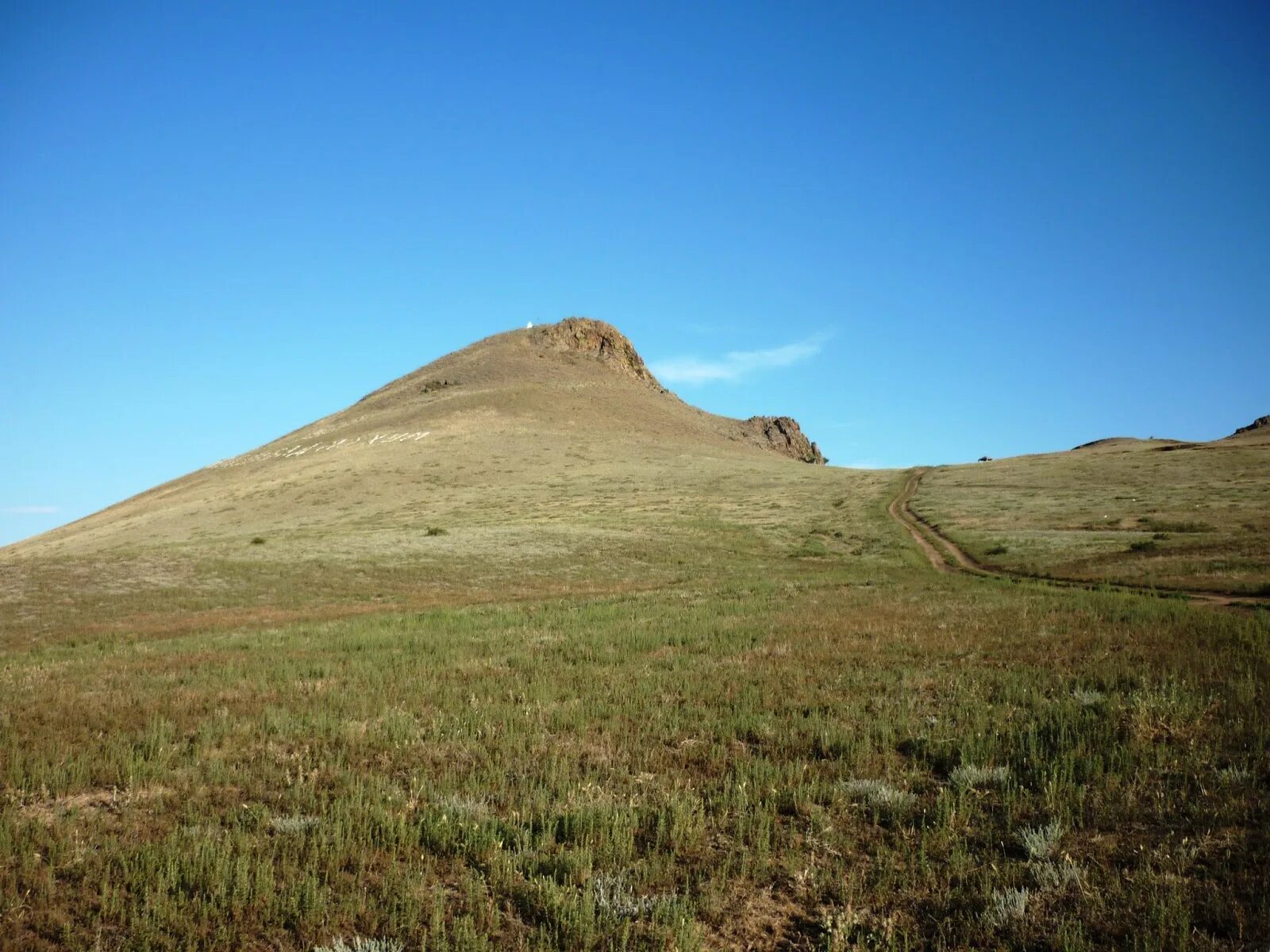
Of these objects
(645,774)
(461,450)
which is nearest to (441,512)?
(461,450)

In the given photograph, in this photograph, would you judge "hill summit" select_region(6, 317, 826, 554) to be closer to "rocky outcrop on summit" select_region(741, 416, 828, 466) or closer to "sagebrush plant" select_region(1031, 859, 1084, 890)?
"rocky outcrop on summit" select_region(741, 416, 828, 466)

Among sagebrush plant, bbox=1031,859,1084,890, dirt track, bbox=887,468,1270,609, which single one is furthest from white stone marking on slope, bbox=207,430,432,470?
sagebrush plant, bbox=1031,859,1084,890

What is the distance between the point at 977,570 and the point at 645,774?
30.5 metres

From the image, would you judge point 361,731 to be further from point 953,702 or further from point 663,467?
point 663,467

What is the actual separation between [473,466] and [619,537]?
42.2 meters

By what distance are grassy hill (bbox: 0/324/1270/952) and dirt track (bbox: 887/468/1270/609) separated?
2218 mm

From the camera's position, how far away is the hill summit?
64062 mm

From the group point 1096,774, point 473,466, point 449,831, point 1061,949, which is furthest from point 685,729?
point 473,466

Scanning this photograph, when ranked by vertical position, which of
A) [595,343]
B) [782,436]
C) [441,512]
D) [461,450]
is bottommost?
[441,512]

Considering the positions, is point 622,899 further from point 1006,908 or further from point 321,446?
point 321,446

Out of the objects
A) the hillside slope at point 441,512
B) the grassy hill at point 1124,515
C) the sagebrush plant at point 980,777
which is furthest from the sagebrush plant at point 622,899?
the grassy hill at point 1124,515

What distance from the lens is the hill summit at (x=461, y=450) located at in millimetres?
64062

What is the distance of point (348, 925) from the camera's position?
602cm

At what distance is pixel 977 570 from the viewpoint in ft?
115
